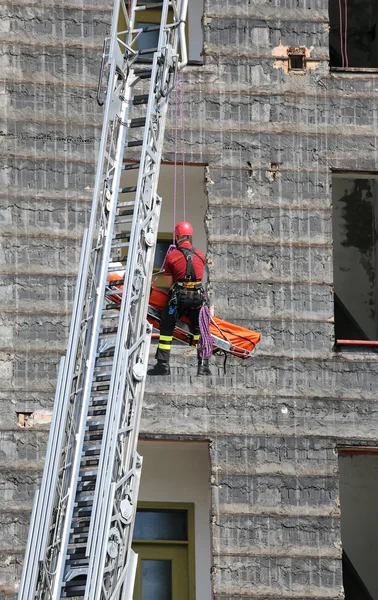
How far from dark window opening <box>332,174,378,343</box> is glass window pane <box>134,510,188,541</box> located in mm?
5102

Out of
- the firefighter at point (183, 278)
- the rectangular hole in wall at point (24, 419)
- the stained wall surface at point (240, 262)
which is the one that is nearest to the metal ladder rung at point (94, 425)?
the firefighter at point (183, 278)

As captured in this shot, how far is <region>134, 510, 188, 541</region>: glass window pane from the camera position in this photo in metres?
26.2

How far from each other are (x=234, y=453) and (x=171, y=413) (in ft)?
3.55

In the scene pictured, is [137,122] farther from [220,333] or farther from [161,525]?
[161,525]

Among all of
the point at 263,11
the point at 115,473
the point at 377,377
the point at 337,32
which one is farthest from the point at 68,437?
the point at 337,32

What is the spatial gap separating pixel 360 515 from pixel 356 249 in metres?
4.60

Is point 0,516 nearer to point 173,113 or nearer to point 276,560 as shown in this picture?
point 276,560

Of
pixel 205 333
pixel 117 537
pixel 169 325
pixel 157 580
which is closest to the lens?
pixel 117 537

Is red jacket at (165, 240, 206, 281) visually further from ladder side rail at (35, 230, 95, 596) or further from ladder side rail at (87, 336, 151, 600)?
ladder side rail at (87, 336, 151, 600)

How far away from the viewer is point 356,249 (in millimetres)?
29266

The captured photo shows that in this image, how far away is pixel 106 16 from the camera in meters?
25.6

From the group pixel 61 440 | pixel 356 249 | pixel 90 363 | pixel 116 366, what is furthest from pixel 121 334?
pixel 356 249

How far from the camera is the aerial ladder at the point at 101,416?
17297 millimetres

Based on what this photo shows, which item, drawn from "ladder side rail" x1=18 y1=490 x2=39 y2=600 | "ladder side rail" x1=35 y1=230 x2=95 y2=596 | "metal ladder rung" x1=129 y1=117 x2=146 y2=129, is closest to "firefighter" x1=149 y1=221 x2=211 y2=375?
"metal ladder rung" x1=129 y1=117 x2=146 y2=129
